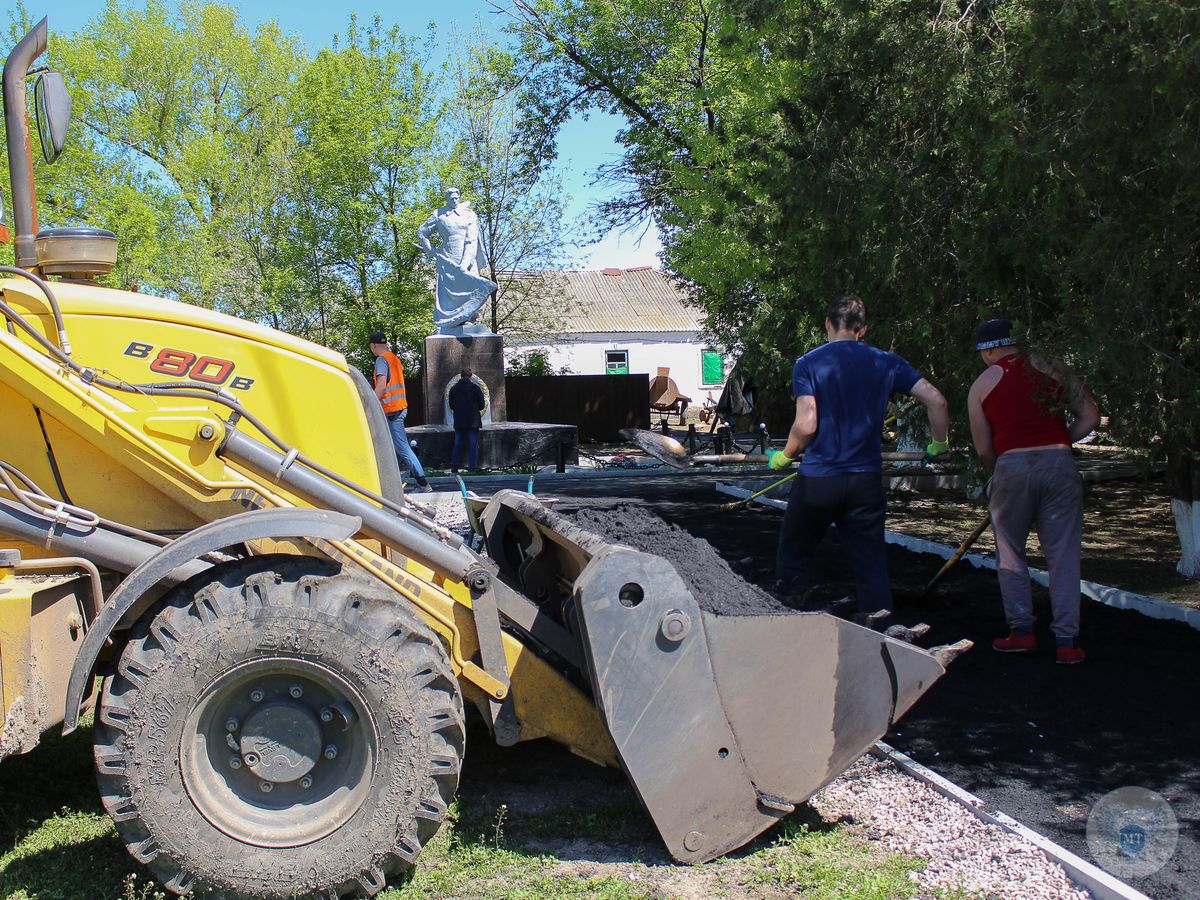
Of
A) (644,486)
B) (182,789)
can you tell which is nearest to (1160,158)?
(182,789)

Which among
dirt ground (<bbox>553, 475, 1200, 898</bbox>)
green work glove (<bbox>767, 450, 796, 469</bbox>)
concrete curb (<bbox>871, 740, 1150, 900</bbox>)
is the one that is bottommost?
concrete curb (<bbox>871, 740, 1150, 900</bbox>)

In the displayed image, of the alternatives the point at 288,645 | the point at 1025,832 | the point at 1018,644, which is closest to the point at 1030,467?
the point at 1018,644

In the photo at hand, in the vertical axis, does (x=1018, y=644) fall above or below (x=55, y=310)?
below

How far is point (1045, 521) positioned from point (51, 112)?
4.62m

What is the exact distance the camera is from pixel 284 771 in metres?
3.27

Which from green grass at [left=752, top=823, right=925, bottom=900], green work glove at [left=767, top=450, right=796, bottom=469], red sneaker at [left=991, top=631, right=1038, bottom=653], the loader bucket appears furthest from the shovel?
green grass at [left=752, top=823, right=925, bottom=900]

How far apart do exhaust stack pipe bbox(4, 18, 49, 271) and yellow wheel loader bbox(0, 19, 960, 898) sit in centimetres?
7

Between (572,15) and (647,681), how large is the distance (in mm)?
24261

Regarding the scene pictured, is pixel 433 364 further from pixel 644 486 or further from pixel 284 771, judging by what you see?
pixel 284 771

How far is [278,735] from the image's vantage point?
328 centimetres

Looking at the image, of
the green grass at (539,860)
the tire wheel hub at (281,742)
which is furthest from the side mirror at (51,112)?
the green grass at (539,860)

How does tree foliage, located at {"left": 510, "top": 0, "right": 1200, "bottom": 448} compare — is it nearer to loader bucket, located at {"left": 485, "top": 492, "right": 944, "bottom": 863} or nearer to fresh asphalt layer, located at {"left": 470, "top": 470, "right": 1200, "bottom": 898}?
fresh asphalt layer, located at {"left": 470, "top": 470, "right": 1200, "bottom": 898}

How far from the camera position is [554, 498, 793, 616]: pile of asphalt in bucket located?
3660 millimetres

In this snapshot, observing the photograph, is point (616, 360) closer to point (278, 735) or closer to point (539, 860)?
point (539, 860)
